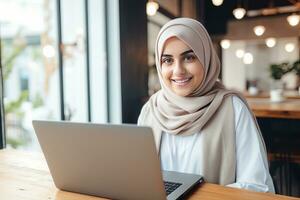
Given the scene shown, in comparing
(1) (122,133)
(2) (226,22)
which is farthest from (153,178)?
(2) (226,22)

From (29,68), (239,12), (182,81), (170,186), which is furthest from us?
(239,12)

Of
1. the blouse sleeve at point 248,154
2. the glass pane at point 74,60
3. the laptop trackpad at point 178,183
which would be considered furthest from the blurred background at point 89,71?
the laptop trackpad at point 178,183

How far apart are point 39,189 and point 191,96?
27.2 inches

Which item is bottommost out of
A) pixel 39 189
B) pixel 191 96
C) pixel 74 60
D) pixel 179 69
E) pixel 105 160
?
pixel 39 189

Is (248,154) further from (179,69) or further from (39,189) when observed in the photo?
(39,189)

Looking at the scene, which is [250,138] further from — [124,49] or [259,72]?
[259,72]

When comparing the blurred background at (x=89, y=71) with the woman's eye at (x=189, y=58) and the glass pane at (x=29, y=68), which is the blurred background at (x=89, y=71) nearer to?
the glass pane at (x=29, y=68)

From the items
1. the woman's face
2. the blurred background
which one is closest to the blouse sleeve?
the woman's face

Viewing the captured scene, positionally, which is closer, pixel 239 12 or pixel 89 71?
pixel 89 71

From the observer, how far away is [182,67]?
1.32 meters

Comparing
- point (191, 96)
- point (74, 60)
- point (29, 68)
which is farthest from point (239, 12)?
point (191, 96)

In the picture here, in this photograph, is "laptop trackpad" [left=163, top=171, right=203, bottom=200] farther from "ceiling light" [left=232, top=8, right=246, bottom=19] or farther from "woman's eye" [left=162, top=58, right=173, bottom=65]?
"ceiling light" [left=232, top=8, right=246, bottom=19]

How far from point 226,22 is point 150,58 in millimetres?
4321

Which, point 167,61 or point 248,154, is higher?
point 167,61
